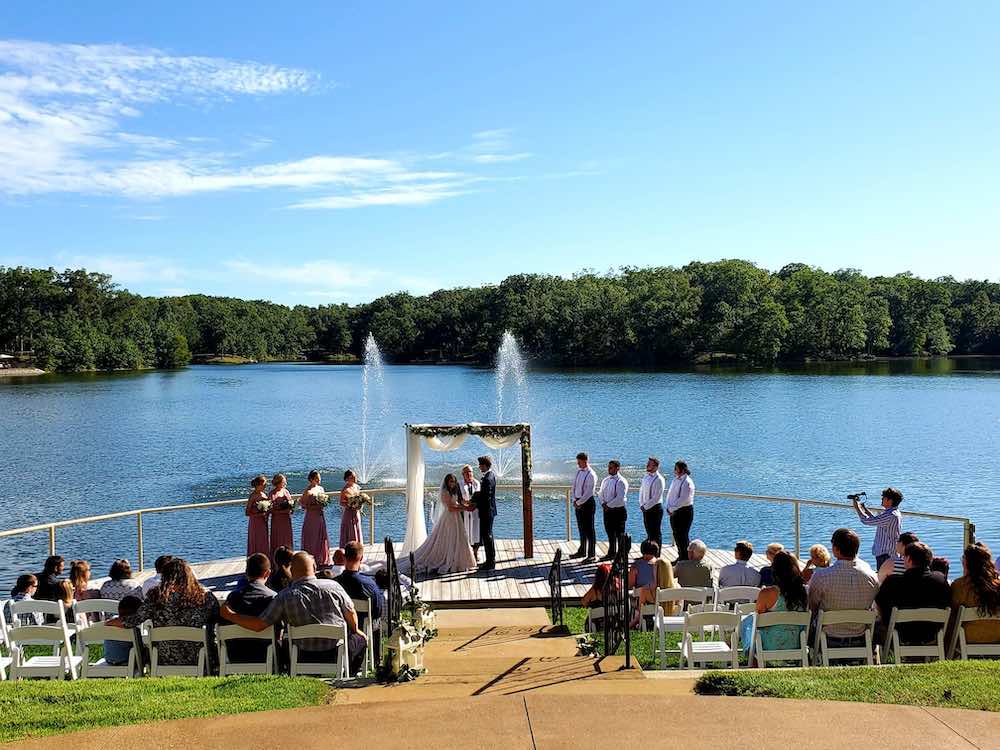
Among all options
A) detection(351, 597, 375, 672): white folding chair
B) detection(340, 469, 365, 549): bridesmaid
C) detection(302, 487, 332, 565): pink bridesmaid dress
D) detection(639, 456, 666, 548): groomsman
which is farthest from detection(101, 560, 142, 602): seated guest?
detection(639, 456, 666, 548): groomsman

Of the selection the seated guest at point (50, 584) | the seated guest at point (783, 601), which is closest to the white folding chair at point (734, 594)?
the seated guest at point (783, 601)

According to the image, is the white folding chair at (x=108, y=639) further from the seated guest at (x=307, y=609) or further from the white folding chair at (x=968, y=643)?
the white folding chair at (x=968, y=643)

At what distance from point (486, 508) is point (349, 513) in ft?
6.94

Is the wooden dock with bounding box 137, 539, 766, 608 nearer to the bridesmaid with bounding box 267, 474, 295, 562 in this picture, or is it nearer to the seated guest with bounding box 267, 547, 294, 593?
the bridesmaid with bounding box 267, 474, 295, 562

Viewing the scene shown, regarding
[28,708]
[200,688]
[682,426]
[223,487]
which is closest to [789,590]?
[200,688]

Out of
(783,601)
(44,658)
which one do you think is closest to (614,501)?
(783,601)

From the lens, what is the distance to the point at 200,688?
657 centimetres

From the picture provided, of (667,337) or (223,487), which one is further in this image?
(667,337)

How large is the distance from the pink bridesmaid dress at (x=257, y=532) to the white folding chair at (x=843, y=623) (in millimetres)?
8357

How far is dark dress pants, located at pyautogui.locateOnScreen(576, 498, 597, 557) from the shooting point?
14.6 meters

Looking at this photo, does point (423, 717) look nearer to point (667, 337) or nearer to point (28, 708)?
point (28, 708)

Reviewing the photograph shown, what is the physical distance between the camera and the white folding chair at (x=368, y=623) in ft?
27.2

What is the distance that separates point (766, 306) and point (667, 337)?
12037mm

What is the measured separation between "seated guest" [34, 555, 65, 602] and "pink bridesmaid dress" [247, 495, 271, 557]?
3975mm
